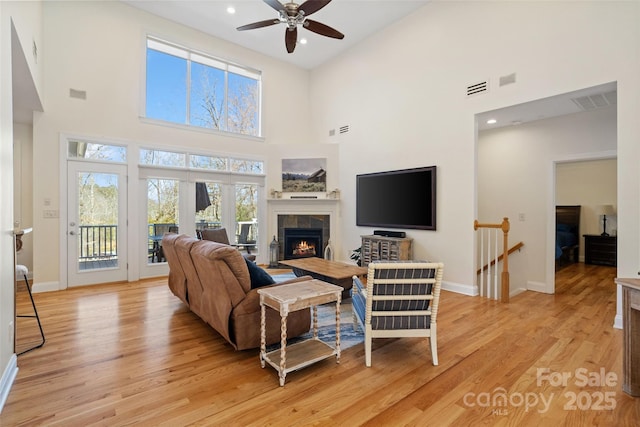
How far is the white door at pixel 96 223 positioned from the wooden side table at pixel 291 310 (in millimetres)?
4174

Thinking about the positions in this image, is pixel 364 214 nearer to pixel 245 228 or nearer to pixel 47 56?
pixel 245 228

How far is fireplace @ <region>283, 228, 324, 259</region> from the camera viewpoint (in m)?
7.03

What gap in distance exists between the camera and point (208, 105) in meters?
6.45

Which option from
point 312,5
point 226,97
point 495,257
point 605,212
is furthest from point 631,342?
point 605,212

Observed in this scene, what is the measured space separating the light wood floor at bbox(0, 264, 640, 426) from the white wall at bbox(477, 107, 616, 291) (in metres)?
1.76

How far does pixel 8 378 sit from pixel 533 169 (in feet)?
22.5

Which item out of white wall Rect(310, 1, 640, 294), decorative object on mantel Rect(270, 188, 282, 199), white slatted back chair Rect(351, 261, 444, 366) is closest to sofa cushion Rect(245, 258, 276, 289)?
white slatted back chair Rect(351, 261, 444, 366)

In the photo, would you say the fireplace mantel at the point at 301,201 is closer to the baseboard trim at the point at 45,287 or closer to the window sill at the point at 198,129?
the window sill at the point at 198,129

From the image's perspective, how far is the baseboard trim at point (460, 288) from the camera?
4637 millimetres

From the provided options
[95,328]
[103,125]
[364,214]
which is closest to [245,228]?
[364,214]

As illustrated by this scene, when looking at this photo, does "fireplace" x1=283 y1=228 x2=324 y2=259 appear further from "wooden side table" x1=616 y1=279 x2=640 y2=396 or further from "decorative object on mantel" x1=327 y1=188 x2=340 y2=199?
"wooden side table" x1=616 y1=279 x2=640 y2=396

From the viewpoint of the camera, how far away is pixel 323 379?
2271 mm

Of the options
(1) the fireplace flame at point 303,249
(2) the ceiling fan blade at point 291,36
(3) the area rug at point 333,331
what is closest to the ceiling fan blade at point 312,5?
(2) the ceiling fan blade at point 291,36

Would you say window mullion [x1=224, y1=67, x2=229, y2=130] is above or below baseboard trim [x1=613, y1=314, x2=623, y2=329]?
above
